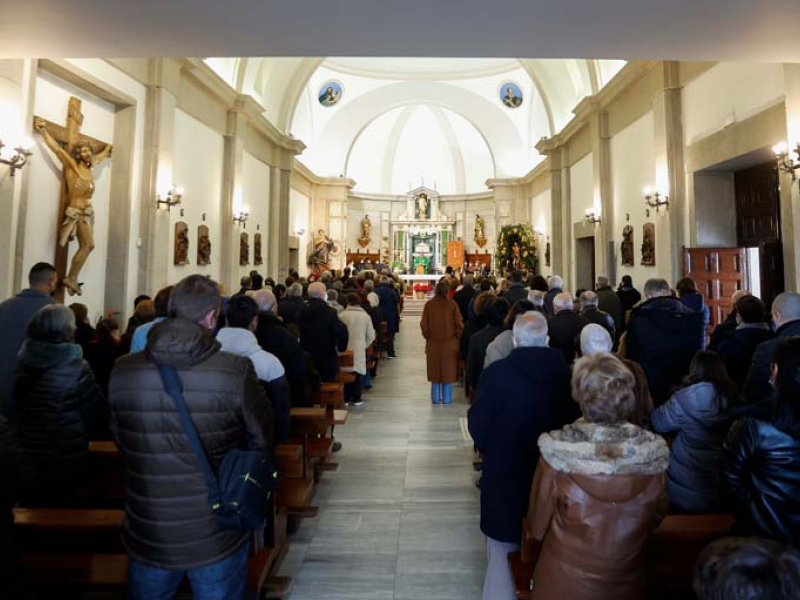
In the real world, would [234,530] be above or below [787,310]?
below

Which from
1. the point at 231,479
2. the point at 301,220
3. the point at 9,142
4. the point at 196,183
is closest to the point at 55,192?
the point at 9,142

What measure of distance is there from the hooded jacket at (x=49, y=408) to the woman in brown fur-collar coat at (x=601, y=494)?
2423 millimetres

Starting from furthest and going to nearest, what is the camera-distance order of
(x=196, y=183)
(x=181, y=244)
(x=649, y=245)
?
(x=196, y=183) → (x=181, y=244) → (x=649, y=245)

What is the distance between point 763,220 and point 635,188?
2.77 metres

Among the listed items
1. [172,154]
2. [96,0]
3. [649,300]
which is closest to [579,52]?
[649,300]

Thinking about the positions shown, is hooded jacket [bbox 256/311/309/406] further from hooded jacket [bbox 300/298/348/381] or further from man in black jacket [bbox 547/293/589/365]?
man in black jacket [bbox 547/293/589/365]

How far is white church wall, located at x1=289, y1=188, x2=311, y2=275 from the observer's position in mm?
17484

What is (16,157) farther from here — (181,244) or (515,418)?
(515,418)

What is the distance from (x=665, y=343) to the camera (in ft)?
12.3

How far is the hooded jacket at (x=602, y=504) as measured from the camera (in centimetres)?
160

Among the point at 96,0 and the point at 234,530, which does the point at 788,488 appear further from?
the point at 96,0

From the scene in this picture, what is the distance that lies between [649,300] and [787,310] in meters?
0.95

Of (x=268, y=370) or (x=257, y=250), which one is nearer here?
(x=268, y=370)

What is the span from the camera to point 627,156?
32.9 feet
